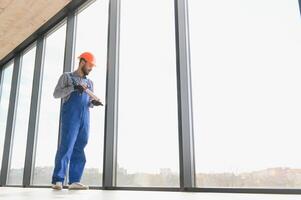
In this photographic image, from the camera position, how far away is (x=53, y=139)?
3869 millimetres

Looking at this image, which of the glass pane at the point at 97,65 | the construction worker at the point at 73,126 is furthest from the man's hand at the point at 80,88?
the glass pane at the point at 97,65

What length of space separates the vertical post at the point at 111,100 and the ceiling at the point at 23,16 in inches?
38.3

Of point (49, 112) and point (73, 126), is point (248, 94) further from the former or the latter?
point (49, 112)

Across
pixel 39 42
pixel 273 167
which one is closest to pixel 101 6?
pixel 39 42

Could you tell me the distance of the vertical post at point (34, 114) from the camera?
4168 mm

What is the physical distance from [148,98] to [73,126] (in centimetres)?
72

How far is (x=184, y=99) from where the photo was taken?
2.38 metres

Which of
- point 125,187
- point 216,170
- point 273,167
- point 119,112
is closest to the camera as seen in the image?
point 273,167

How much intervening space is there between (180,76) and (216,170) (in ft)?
2.54

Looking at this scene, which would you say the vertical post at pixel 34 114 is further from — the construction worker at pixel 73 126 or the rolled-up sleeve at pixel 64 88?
the rolled-up sleeve at pixel 64 88

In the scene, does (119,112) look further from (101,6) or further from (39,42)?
(39,42)

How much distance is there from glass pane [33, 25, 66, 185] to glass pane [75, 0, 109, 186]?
52cm

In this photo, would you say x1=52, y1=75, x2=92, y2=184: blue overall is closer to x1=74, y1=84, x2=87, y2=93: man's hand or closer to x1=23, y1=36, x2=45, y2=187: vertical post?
x1=74, y1=84, x2=87, y2=93: man's hand

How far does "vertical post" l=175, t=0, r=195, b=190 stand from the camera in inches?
87.8
